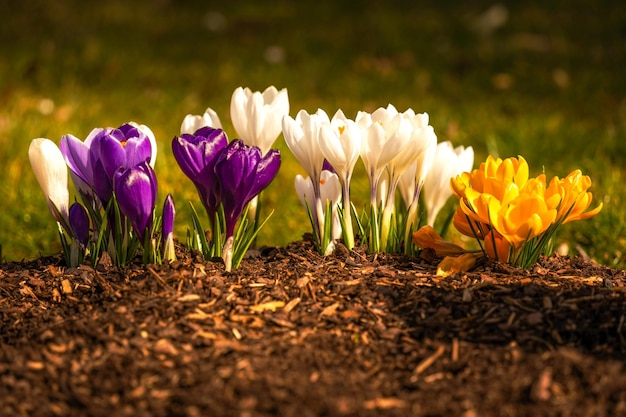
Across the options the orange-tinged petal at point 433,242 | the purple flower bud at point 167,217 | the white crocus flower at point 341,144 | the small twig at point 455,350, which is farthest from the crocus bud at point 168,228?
the small twig at point 455,350

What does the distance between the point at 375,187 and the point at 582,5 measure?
6.34 m

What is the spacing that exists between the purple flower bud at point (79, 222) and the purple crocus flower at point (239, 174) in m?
0.42

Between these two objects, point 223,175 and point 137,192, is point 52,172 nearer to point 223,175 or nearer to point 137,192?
point 137,192

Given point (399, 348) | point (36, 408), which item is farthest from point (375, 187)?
point (36, 408)

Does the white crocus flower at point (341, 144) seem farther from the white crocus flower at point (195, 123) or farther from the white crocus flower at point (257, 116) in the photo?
the white crocus flower at point (195, 123)

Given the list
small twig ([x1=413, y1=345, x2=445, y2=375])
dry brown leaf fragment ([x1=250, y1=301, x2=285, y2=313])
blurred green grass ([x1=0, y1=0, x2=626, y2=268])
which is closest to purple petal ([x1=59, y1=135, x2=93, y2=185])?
dry brown leaf fragment ([x1=250, y1=301, x2=285, y2=313])

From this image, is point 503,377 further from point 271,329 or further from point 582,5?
point 582,5

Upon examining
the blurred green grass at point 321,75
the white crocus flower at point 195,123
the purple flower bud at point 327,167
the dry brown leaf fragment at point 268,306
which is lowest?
the dry brown leaf fragment at point 268,306

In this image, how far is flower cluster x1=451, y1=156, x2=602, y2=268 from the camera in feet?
7.59

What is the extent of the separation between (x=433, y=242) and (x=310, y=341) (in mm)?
730

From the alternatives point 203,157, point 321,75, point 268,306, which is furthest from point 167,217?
point 321,75

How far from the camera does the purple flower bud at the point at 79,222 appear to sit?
2416mm

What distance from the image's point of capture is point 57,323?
203 centimetres

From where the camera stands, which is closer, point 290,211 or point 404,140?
point 404,140
